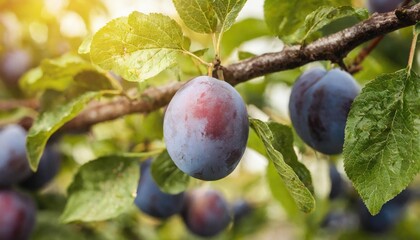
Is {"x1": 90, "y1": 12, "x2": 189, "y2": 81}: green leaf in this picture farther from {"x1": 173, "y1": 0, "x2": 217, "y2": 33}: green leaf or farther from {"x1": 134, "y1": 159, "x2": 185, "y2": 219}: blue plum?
{"x1": 134, "y1": 159, "x2": 185, "y2": 219}: blue plum

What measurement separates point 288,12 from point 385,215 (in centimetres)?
109

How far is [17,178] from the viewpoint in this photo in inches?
41.9

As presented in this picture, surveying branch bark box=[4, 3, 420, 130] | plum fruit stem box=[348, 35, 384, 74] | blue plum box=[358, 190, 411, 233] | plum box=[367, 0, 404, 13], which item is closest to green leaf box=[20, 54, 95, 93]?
branch bark box=[4, 3, 420, 130]

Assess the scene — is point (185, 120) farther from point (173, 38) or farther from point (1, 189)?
point (1, 189)

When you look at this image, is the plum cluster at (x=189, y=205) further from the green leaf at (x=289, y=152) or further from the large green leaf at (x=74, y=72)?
the green leaf at (x=289, y=152)

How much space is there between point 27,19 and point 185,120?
3.80 feet

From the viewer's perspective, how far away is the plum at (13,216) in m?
1.11

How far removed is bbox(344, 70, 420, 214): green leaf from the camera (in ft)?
1.85

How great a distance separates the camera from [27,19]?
4.95 ft

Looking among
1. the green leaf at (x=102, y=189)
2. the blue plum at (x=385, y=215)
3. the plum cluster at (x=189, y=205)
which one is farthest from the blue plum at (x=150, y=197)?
the blue plum at (x=385, y=215)

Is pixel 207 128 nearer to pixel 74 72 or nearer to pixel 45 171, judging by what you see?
pixel 74 72

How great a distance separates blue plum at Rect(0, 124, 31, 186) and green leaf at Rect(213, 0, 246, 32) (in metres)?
0.63

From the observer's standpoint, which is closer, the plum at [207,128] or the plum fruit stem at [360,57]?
the plum at [207,128]

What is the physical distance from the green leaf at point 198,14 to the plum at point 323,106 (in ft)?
0.62
